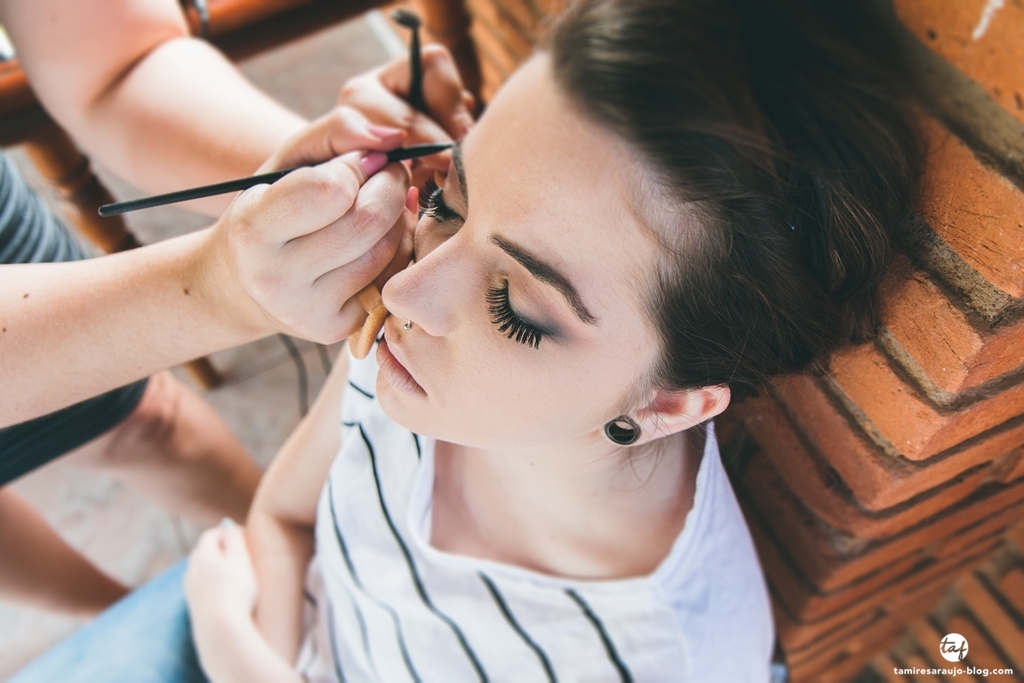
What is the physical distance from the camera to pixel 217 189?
2.34 feet

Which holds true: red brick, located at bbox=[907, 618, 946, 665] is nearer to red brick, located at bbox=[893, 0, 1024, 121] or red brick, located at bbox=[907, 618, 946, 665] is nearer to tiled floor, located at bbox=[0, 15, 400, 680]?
red brick, located at bbox=[893, 0, 1024, 121]

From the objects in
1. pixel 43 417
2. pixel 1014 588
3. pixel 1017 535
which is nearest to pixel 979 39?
pixel 1017 535

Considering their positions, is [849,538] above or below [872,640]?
above

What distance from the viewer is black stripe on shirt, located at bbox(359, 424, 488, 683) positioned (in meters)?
0.91

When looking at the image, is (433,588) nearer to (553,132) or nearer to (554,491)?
(554,491)

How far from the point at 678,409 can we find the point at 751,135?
0.98 feet

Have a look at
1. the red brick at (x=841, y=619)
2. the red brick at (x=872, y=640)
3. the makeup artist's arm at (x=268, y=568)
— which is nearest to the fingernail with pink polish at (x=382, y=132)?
the makeup artist's arm at (x=268, y=568)

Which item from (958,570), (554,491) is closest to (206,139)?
(554,491)

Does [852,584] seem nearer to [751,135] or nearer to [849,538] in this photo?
[849,538]

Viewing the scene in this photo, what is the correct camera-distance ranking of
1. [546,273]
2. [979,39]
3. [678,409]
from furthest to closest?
[678,409] → [546,273] → [979,39]

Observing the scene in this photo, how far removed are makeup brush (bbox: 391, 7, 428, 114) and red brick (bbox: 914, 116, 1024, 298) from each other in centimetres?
63

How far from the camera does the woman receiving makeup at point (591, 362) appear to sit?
52cm

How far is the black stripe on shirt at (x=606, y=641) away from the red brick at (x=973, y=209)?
1.82 ft

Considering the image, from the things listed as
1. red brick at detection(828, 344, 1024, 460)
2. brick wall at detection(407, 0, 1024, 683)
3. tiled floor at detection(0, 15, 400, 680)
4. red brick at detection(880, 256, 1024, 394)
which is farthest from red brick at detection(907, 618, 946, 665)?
tiled floor at detection(0, 15, 400, 680)
